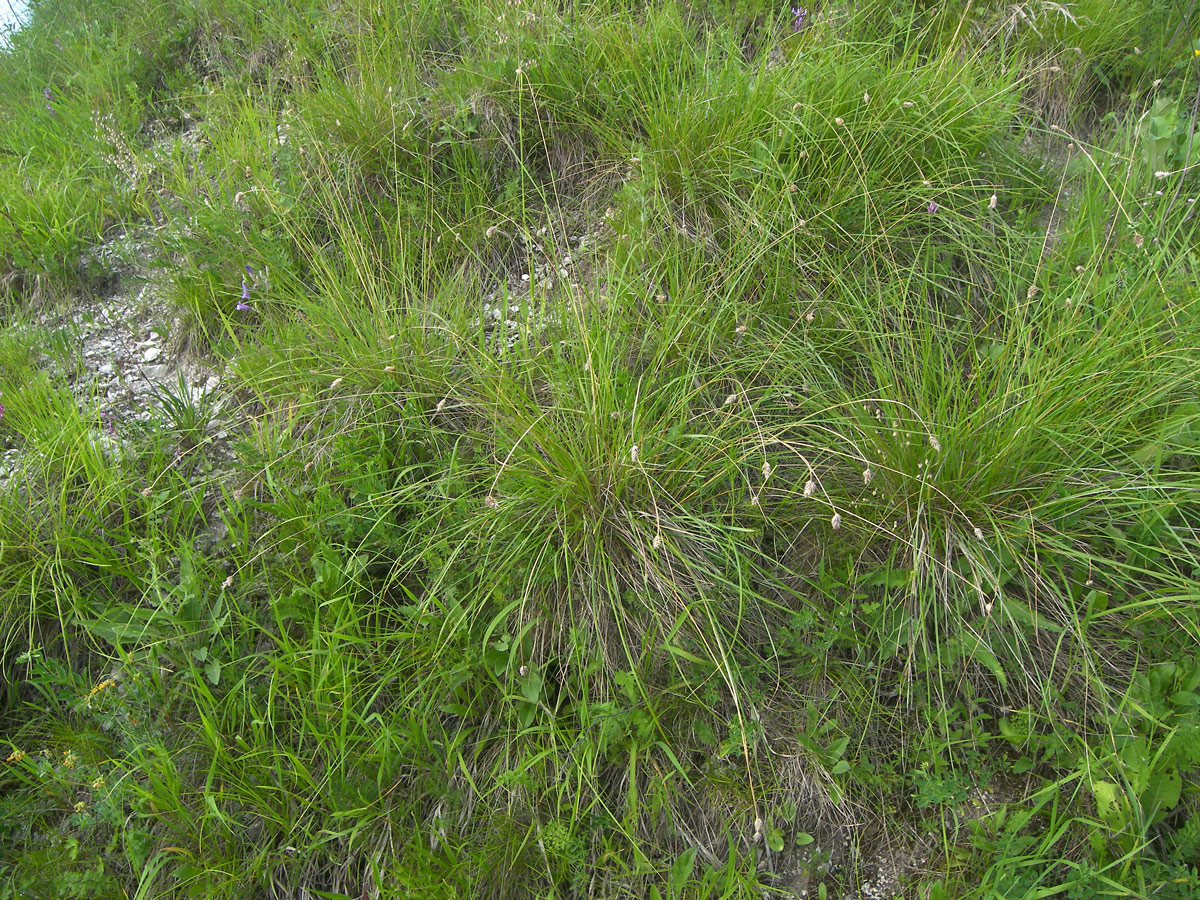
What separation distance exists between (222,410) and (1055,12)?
3.92 m

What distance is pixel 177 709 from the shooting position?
2350mm

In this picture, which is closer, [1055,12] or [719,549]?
[719,549]

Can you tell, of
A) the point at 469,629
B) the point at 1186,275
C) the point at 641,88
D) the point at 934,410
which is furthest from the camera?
the point at 641,88

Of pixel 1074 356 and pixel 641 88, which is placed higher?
pixel 641 88

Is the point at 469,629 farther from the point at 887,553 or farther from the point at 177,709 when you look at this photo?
the point at 887,553

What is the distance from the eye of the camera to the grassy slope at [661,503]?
203cm

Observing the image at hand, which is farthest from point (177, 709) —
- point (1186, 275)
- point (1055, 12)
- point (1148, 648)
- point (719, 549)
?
point (1055, 12)

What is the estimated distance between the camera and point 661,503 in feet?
7.59

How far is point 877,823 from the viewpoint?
2.04 m

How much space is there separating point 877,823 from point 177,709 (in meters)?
2.08

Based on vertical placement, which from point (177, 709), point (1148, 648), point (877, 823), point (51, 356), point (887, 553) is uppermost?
point (51, 356)

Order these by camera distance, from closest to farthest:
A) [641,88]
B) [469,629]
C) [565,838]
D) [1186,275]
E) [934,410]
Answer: [565,838], [469,629], [934,410], [1186,275], [641,88]

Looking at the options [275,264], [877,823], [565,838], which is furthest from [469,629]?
[275,264]

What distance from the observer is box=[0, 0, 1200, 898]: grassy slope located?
203 centimetres
